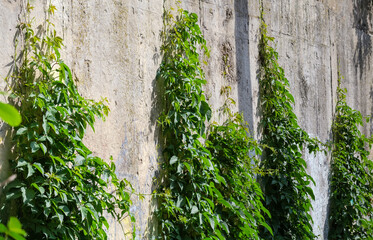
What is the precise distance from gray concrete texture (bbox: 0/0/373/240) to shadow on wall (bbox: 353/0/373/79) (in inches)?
0.5

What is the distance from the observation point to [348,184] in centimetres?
540

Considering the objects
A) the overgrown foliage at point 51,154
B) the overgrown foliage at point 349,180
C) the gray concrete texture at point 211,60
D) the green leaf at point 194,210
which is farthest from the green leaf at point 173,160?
the overgrown foliage at point 349,180

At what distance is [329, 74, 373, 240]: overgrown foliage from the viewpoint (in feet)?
17.5

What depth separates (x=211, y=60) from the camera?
13.2 feet

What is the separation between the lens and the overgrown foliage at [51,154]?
96.8 inches

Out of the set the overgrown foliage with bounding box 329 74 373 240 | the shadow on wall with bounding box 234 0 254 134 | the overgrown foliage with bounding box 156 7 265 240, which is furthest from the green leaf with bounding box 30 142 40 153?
the overgrown foliage with bounding box 329 74 373 240

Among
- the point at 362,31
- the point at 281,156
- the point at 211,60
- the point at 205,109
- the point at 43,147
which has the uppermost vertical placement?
the point at 362,31

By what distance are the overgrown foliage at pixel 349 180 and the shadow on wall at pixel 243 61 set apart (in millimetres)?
1586

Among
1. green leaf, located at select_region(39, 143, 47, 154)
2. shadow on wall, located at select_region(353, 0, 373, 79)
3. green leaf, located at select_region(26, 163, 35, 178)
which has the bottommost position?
green leaf, located at select_region(26, 163, 35, 178)

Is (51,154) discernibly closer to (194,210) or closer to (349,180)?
(194,210)

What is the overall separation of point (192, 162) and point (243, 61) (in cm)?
129

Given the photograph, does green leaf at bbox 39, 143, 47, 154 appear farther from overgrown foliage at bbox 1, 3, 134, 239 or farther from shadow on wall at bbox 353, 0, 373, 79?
shadow on wall at bbox 353, 0, 373, 79

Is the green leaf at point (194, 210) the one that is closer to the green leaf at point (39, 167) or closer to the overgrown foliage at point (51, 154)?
the overgrown foliage at point (51, 154)

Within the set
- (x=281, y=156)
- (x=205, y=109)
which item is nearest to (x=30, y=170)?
(x=205, y=109)
